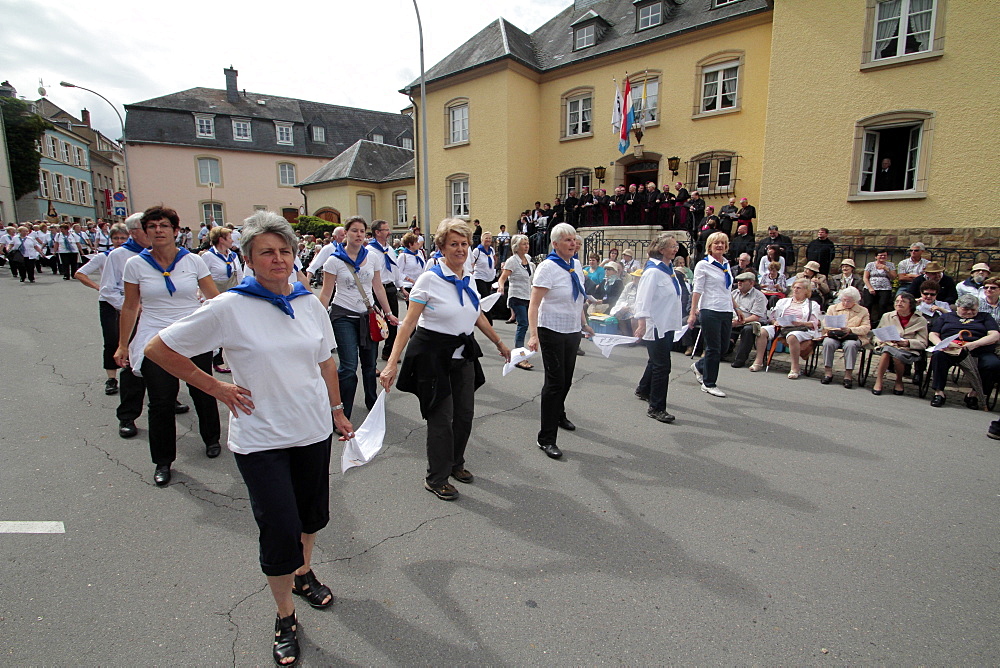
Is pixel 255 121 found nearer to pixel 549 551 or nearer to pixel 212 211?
pixel 212 211

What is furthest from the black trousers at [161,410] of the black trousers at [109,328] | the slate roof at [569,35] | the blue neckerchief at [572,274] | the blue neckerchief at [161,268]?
the slate roof at [569,35]

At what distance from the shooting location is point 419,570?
116 inches

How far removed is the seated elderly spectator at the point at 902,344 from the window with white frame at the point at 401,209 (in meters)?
27.2

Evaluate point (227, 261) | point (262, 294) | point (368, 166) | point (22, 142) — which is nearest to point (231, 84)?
point (22, 142)

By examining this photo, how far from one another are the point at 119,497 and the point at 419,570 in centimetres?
241

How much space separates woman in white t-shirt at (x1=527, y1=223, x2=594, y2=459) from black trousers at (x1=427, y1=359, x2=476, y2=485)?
90cm

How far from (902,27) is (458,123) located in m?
15.9

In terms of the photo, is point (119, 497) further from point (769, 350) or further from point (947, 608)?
point (769, 350)

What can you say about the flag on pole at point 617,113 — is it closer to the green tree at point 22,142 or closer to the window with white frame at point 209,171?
the window with white frame at point 209,171

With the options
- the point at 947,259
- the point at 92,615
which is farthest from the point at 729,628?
the point at 947,259

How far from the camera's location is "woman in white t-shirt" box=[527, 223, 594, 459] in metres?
4.64

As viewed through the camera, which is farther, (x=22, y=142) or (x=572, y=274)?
(x=22, y=142)

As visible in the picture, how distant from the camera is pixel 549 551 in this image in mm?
3146

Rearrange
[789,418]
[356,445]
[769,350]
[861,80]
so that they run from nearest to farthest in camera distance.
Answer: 1. [356,445]
2. [789,418]
3. [769,350]
4. [861,80]
